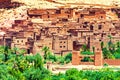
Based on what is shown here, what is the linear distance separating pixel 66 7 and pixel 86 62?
1665 centimetres

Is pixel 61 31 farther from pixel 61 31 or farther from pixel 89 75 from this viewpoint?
pixel 89 75

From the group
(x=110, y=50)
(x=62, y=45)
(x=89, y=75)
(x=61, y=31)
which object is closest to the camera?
(x=89, y=75)

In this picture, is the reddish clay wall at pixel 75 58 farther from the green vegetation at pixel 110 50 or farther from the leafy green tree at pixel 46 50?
the leafy green tree at pixel 46 50

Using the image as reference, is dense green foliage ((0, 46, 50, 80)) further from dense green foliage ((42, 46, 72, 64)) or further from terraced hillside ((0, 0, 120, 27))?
terraced hillside ((0, 0, 120, 27))

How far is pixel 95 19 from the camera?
213 ft

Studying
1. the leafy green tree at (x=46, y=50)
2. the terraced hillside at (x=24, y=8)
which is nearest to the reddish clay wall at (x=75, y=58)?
the leafy green tree at (x=46, y=50)

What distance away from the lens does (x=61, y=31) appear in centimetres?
6116

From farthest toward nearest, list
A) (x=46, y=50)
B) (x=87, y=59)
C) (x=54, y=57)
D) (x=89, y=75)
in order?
(x=46, y=50)
(x=54, y=57)
(x=87, y=59)
(x=89, y=75)

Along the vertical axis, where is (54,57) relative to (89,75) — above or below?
below

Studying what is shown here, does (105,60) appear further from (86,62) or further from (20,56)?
(20,56)

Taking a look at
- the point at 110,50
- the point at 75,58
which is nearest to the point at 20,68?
the point at 75,58

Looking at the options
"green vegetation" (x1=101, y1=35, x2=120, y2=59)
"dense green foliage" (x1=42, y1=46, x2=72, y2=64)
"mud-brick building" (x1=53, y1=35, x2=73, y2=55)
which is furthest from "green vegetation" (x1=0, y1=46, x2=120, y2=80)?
"mud-brick building" (x1=53, y1=35, x2=73, y2=55)

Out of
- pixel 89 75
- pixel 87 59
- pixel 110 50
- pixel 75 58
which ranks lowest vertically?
pixel 87 59

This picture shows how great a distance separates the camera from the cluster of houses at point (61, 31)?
58625mm
